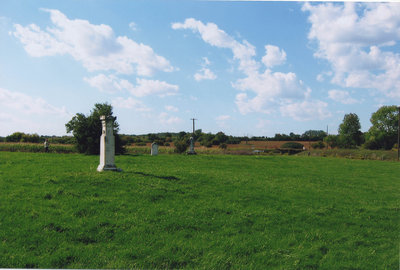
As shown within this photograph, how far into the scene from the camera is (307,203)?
8719mm

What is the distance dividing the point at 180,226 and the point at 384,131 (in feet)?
245

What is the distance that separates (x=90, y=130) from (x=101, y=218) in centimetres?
2195

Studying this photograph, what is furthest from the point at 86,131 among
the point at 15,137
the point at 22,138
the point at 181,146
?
the point at 15,137

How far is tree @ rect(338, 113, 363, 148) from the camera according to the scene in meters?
73.9

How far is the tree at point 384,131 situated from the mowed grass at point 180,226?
65.5 meters

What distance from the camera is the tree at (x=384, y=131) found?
6450 centimetres

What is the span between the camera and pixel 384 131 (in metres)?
65.4

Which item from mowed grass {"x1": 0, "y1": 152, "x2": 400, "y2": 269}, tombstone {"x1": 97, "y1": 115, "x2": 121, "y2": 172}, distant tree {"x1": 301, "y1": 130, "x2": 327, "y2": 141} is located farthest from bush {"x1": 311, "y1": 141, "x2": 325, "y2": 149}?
tombstone {"x1": 97, "y1": 115, "x2": 121, "y2": 172}

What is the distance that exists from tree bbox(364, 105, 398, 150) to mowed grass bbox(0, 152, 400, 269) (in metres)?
65.5

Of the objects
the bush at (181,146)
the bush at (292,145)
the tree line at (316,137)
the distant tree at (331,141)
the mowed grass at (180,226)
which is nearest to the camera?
the mowed grass at (180,226)

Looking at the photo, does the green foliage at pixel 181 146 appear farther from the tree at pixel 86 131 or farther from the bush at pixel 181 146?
the tree at pixel 86 131

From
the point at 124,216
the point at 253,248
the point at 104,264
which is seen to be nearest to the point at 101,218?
the point at 124,216

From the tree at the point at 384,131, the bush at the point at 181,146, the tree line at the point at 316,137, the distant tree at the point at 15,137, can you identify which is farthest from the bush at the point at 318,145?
the distant tree at the point at 15,137

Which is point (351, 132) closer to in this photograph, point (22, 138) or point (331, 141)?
point (331, 141)
